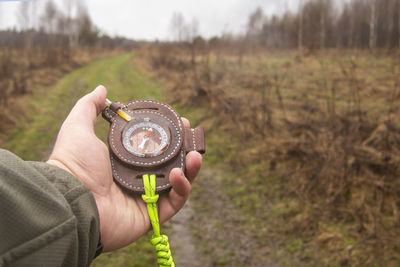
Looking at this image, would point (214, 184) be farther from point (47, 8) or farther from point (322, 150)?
point (47, 8)

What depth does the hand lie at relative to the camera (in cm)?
169

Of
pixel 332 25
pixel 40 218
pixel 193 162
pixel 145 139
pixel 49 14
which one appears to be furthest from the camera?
pixel 49 14

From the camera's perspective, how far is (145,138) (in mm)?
2008

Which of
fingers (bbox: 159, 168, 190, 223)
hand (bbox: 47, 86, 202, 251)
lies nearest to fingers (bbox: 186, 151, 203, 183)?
hand (bbox: 47, 86, 202, 251)

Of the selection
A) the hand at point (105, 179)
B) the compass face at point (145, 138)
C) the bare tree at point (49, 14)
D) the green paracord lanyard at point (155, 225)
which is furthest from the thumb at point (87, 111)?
the bare tree at point (49, 14)

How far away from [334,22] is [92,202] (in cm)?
4121

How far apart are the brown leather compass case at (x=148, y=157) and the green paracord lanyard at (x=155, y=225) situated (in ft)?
0.19

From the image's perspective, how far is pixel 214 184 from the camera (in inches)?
209

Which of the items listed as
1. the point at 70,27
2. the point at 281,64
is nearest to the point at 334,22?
the point at 281,64

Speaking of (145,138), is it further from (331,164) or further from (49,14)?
(49,14)

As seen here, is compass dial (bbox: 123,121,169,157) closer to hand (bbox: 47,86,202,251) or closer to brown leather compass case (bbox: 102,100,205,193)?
brown leather compass case (bbox: 102,100,205,193)

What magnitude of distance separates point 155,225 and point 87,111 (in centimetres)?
77

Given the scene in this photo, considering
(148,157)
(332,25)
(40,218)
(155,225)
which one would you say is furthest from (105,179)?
(332,25)

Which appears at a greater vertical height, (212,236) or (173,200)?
(173,200)
